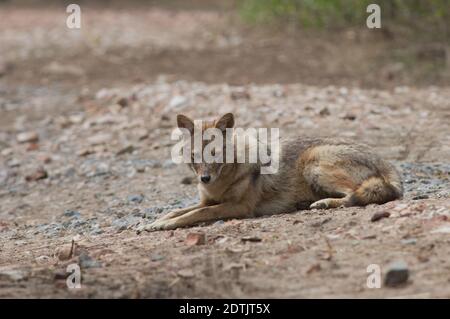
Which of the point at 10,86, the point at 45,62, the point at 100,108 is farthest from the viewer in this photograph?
the point at 45,62

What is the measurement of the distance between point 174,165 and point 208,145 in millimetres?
2567

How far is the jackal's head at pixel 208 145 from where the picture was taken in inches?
278

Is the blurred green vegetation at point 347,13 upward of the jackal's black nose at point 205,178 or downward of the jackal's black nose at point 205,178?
upward

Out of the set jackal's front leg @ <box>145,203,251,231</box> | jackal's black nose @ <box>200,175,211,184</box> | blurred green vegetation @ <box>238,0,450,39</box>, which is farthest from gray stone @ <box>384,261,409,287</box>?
blurred green vegetation @ <box>238,0,450,39</box>

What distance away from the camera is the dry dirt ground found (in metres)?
5.43

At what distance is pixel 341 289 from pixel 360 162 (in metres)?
2.38

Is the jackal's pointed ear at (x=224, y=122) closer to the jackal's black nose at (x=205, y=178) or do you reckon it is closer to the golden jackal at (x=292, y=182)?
the golden jackal at (x=292, y=182)

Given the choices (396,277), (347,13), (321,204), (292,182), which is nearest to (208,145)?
(292,182)

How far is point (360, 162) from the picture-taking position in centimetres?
729

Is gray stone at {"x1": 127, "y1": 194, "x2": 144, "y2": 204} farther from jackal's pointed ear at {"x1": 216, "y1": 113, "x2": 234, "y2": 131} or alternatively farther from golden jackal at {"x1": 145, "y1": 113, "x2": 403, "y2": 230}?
jackal's pointed ear at {"x1": 216, "y1": 113, "x2": 234, "y2": 131}

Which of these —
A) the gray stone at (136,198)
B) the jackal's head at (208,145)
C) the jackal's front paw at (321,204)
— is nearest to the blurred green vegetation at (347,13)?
the gray stone at (136,198)

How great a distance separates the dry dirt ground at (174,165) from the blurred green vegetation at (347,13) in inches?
18.0
